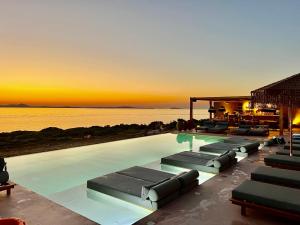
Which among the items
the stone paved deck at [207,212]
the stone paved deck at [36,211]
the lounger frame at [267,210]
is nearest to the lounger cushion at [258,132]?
the stone paved deck at [207,212]

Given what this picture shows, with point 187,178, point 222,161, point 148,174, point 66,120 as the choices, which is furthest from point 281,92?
point 66,120

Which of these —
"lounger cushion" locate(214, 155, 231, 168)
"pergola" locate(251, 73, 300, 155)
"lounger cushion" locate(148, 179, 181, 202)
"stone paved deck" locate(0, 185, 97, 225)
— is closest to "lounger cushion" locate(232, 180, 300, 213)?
"lounger cushion" locate(148, 179, 181, 202)

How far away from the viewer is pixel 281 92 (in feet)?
19.2

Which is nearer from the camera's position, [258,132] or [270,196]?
[270,196]

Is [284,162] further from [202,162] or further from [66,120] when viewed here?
[66,120]

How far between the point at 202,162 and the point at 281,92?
2618mm

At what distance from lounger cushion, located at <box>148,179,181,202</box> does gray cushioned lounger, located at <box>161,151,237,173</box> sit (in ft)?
6.11

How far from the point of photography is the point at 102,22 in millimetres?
10070

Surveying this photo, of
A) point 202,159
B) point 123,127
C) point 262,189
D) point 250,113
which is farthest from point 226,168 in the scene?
point 123,127

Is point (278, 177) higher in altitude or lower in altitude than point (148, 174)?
higher

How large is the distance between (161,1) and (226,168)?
685 centimetres

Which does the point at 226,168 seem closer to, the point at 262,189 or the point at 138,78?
the point at 262,189

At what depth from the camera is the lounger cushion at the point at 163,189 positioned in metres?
3.69

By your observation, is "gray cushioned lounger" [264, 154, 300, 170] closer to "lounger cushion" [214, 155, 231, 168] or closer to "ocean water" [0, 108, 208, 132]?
"lounger cushion" [214, 155, 231, 168]
